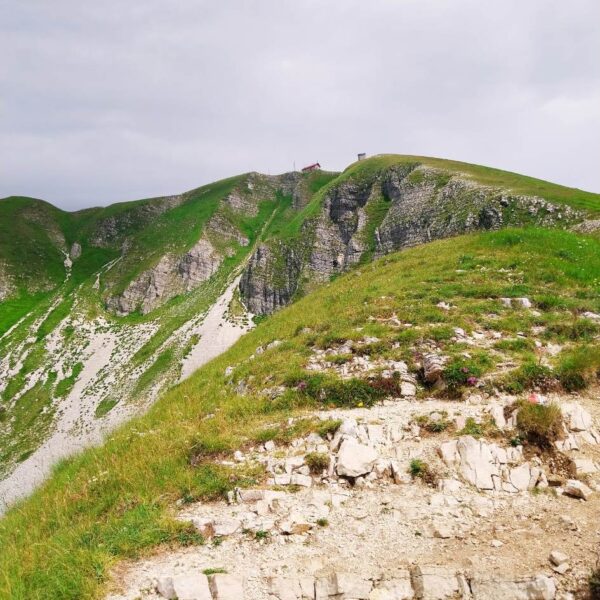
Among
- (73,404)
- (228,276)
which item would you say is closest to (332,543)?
(73,404)

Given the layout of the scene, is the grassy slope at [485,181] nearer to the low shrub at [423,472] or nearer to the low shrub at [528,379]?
the low shrub at [528,379]

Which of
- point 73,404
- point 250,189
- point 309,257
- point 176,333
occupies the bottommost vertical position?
point 73,404

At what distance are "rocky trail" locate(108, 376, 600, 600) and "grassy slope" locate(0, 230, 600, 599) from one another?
2.13 ft

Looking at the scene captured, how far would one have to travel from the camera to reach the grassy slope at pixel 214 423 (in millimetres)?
6875

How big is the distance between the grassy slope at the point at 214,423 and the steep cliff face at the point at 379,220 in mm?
16165

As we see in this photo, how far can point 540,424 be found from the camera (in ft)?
28.2

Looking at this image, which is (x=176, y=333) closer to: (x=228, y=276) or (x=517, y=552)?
(x=228, y=276)

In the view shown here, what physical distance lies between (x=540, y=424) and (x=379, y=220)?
56.1 meters

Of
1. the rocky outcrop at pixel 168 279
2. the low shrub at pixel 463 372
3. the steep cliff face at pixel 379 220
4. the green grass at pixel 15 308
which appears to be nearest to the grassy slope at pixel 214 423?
the low shrub at pixel 463 372

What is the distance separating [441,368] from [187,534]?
783cm

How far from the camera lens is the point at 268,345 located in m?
18.0

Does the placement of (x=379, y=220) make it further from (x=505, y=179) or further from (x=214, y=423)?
(x=214, y=423)

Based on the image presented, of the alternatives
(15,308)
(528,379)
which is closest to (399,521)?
(528,379)

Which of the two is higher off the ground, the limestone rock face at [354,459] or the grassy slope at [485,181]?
the grassy slope at [485,181]
